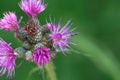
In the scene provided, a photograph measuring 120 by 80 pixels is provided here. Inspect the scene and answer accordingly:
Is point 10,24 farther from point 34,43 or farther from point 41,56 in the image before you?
point 41,56

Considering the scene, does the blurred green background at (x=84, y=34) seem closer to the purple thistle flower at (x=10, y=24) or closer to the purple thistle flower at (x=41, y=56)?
the purple thistle flower at (x=10, y=24)

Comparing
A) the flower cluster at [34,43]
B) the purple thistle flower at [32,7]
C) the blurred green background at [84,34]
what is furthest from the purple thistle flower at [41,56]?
the blurred green background at [84,34]

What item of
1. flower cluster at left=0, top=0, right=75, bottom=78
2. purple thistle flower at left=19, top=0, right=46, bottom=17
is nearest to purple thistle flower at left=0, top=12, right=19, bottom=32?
flower cluster at left=0, top=0, right=75, bottom=78

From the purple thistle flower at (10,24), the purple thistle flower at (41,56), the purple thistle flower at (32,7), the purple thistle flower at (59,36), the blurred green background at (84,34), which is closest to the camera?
the purple thistle flower at (41,56)

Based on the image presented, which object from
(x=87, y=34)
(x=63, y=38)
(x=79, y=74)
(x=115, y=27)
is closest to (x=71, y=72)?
(x=79, y=74)

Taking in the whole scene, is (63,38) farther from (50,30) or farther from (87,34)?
(87,34)
